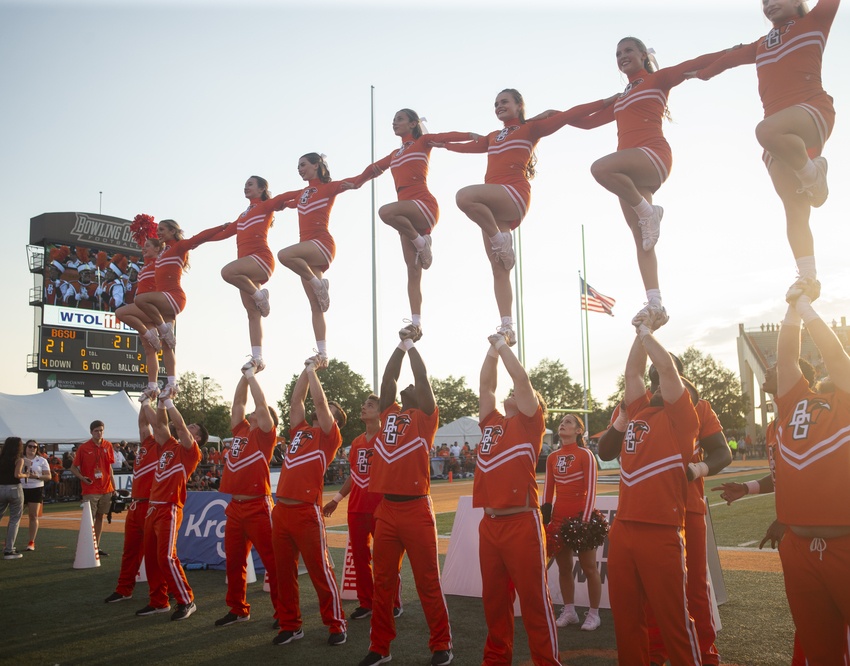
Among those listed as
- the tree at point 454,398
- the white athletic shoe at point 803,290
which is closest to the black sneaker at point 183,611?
the white athletic shoe at point 803,290

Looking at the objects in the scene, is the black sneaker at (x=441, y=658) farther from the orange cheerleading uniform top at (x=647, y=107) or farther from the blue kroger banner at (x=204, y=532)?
the blue kroger banner at (x=204, y=532)

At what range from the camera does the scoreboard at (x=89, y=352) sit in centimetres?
3003

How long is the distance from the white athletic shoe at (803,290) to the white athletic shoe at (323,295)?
5219 millimetres

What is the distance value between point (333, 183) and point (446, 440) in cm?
3902

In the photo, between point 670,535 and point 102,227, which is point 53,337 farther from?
point 670,535

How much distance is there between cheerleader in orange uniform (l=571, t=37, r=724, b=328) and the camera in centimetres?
560

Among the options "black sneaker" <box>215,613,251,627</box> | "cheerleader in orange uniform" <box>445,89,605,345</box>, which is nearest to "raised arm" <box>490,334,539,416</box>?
"cheerleader in orange uniform" <box>445,89,605,345</box>

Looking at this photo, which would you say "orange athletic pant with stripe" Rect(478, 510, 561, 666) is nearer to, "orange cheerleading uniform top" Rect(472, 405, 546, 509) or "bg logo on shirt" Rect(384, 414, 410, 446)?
"orange cheerleading uniform top" Rect(472, 405, 546, 509)

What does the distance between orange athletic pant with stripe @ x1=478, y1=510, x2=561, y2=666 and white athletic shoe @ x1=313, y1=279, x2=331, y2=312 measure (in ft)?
12.2

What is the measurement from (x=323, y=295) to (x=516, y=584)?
13.9 ft

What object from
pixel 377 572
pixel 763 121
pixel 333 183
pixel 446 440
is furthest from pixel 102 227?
pixel 763 121

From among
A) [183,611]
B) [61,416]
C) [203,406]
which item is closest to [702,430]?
[183,611]

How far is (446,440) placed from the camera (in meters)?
46.5

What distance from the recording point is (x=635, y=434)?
5141 millimetres
